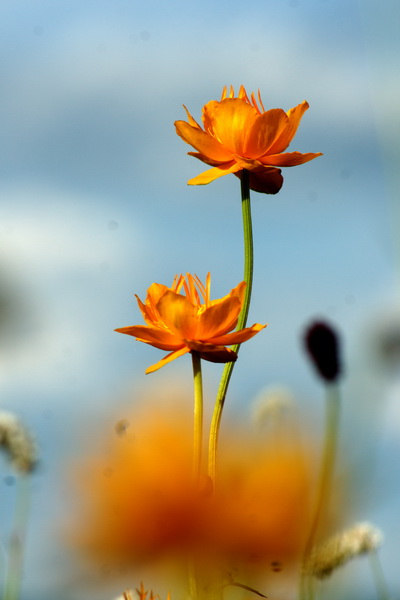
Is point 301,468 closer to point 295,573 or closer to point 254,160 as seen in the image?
point 295,573

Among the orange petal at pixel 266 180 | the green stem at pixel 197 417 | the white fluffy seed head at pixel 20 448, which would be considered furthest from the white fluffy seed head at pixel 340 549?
the white fluffy seed head at pixel 20 448

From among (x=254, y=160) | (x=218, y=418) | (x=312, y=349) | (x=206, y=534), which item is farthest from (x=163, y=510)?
(x=312, y=349)

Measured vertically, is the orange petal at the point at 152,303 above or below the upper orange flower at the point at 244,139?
below

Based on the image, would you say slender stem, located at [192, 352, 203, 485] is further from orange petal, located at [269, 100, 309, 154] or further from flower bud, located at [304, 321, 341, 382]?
flower bud, located at [304, 321, 341, 382]

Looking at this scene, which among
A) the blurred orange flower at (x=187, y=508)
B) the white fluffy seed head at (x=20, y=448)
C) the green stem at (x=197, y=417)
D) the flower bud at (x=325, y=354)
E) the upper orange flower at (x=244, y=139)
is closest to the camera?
the blurred orange flower at (x=187, y=508)

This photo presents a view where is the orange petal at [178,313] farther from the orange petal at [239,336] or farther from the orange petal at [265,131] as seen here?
the orange petal at [265,131]

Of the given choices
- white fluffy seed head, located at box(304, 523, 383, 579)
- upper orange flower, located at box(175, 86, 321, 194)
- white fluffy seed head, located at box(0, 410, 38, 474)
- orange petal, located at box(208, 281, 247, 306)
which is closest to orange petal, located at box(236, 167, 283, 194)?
upper orange flower, located at box(175, 86, 321, 194)
